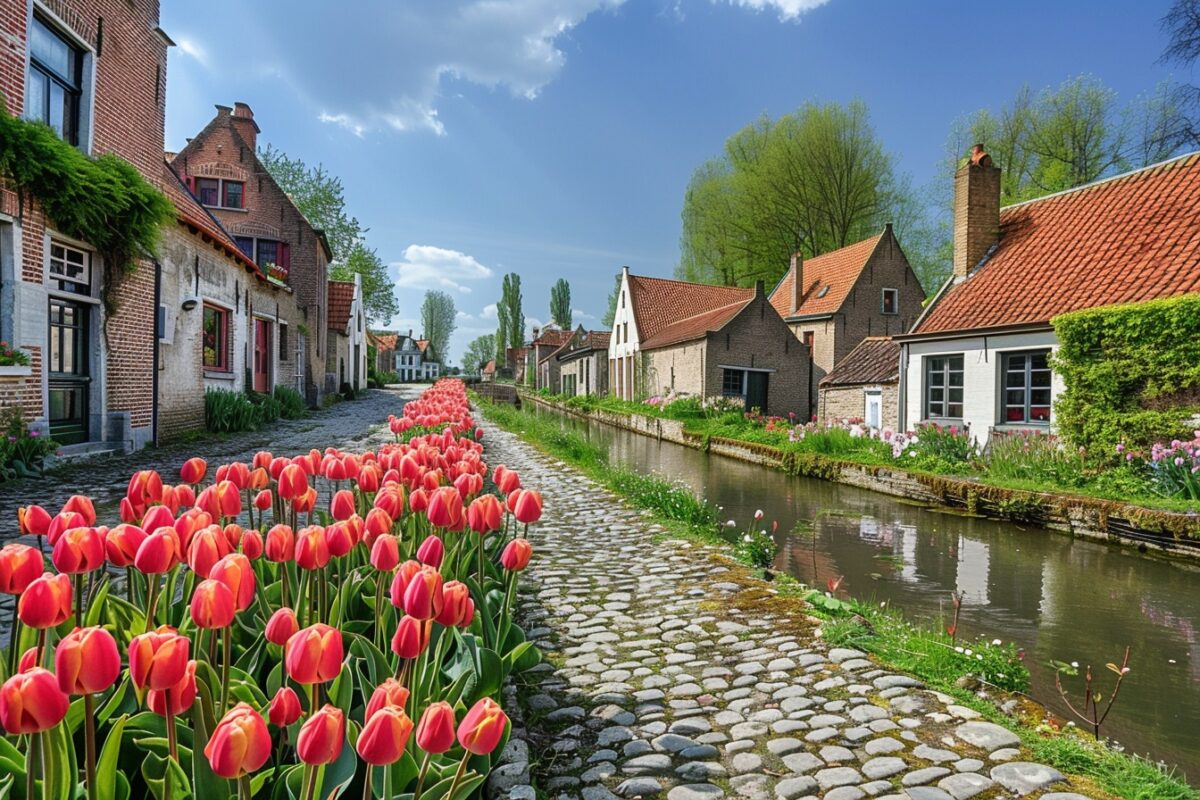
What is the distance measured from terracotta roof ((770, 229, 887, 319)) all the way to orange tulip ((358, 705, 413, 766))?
91.2 ft

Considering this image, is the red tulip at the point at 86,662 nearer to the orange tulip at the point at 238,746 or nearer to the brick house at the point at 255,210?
the orange tulip at the point at 238,746

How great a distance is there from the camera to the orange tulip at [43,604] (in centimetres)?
131

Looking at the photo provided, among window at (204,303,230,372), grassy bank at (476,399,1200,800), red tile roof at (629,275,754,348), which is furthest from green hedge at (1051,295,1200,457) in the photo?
red tile roof at (629,275,754,348)

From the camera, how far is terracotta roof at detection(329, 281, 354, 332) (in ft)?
94.9

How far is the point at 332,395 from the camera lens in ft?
87.9

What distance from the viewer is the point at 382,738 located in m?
1.09

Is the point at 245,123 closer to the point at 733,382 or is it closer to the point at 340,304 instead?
the point at 340,304

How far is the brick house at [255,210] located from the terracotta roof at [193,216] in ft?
15.4

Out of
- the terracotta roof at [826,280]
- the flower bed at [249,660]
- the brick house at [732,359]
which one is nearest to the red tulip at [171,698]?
the flower bed at [249,660]

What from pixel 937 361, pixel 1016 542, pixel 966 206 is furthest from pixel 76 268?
pixel 966 206

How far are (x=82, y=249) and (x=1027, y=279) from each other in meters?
16.2

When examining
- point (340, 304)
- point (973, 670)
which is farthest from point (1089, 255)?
point (340, 304)

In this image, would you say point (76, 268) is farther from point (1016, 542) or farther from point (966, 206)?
point (966, 206)

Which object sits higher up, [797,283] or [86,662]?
[797,283]
